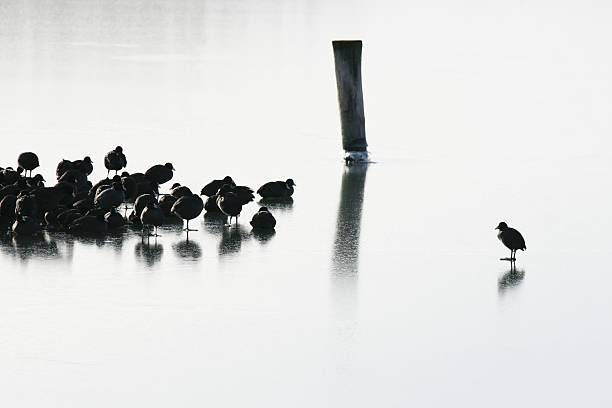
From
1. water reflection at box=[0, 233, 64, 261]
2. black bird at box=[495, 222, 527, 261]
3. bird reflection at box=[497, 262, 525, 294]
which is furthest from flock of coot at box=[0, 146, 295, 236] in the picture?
bird reflection at box=[497, 262, 525, 294]

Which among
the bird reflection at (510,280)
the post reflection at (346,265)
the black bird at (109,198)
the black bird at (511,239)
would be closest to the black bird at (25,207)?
the black bird at (109,198)

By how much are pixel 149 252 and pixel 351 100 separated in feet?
23.8

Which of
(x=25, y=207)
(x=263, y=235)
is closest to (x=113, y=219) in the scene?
(x=25, y=207)

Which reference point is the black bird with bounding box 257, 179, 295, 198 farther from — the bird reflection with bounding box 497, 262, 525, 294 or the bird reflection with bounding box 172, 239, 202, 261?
the bird reflection with bounding box 497, 262, 525, 294

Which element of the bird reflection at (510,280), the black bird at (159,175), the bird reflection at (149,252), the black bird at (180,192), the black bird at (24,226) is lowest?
the bird reflection at (510,280)

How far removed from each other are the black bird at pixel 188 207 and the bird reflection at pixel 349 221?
1.46 metres

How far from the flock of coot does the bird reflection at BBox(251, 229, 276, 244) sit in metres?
0.07

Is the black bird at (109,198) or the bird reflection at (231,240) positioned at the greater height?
the black bird at (109,198)

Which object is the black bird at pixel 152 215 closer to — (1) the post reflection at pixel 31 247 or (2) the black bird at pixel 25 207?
(1) the post reflection at pixel 31 247

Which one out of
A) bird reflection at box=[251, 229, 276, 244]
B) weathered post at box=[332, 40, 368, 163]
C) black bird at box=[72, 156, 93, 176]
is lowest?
bird reflection at box=[251, 229, 276, 244]

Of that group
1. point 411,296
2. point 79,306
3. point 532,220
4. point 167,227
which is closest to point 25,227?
point 167,227

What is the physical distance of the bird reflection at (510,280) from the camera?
12597 mm

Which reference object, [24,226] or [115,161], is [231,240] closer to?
[24,226]

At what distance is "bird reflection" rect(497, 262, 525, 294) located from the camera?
41.3 feet
